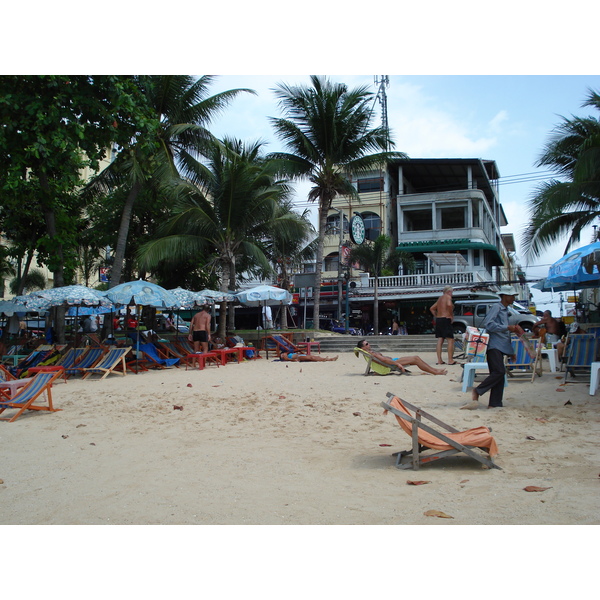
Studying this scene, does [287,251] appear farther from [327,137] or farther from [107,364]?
[107,364]

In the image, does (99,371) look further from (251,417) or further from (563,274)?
(563,274)

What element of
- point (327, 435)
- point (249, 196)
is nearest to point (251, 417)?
point (327, 435)

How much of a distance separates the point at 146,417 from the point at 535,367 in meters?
6.71

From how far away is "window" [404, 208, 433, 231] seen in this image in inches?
1467

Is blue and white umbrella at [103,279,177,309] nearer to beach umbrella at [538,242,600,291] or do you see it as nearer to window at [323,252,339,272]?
beach umbrella at [538,242,600,291]

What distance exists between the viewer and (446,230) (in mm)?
34531

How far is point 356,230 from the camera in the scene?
29578 millimetres

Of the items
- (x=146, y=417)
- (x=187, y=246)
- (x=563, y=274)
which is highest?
(x=187, y=246)

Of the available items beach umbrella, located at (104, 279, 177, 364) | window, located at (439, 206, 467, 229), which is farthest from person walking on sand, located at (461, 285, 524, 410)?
window, located at (439, 206, 467, 229)

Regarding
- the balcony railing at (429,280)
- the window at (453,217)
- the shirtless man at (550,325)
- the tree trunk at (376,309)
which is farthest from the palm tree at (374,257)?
the shirtless man at (550,325)

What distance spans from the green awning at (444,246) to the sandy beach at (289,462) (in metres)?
25.7

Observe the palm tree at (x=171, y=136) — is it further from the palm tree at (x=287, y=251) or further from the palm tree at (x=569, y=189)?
the palm tree at (x=569, y=189)

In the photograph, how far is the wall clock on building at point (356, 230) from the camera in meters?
28.9

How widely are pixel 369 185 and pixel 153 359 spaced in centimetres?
2741
